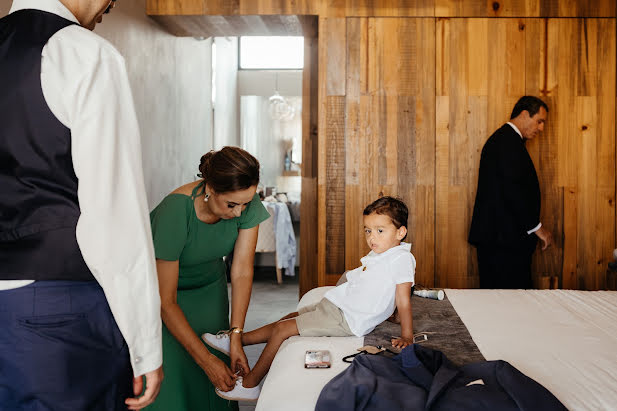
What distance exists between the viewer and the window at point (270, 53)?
7.60 m

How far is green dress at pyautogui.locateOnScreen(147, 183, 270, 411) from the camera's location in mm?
1783

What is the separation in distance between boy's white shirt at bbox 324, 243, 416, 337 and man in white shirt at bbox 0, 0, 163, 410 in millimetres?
1034

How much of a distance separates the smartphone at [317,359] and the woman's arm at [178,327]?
0.33 metres

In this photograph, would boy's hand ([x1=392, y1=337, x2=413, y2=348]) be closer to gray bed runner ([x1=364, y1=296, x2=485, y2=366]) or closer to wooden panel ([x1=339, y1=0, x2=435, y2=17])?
gray bed runner ([x1=364, y1=296, x2=485, y2=366])

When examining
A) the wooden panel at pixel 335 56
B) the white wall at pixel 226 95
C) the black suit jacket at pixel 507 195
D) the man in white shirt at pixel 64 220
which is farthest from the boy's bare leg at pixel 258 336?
the white wall at pixel 226 95

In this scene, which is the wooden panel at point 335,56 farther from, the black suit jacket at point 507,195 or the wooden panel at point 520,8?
the black suit jacket at point 507,195

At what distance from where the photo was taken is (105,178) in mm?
937

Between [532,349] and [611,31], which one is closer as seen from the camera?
[532,349]

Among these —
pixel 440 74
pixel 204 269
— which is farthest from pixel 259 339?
pixel 440 74

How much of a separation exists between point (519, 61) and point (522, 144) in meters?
0.64

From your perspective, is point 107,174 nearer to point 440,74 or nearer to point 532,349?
point 532,349

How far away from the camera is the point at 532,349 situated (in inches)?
66.9

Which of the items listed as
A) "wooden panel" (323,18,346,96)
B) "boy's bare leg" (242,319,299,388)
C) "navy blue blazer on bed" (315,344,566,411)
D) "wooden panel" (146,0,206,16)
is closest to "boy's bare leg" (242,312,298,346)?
"boy's bare leg" (242,319,299,388)

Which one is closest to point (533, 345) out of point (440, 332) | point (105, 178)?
point (440, 332)
